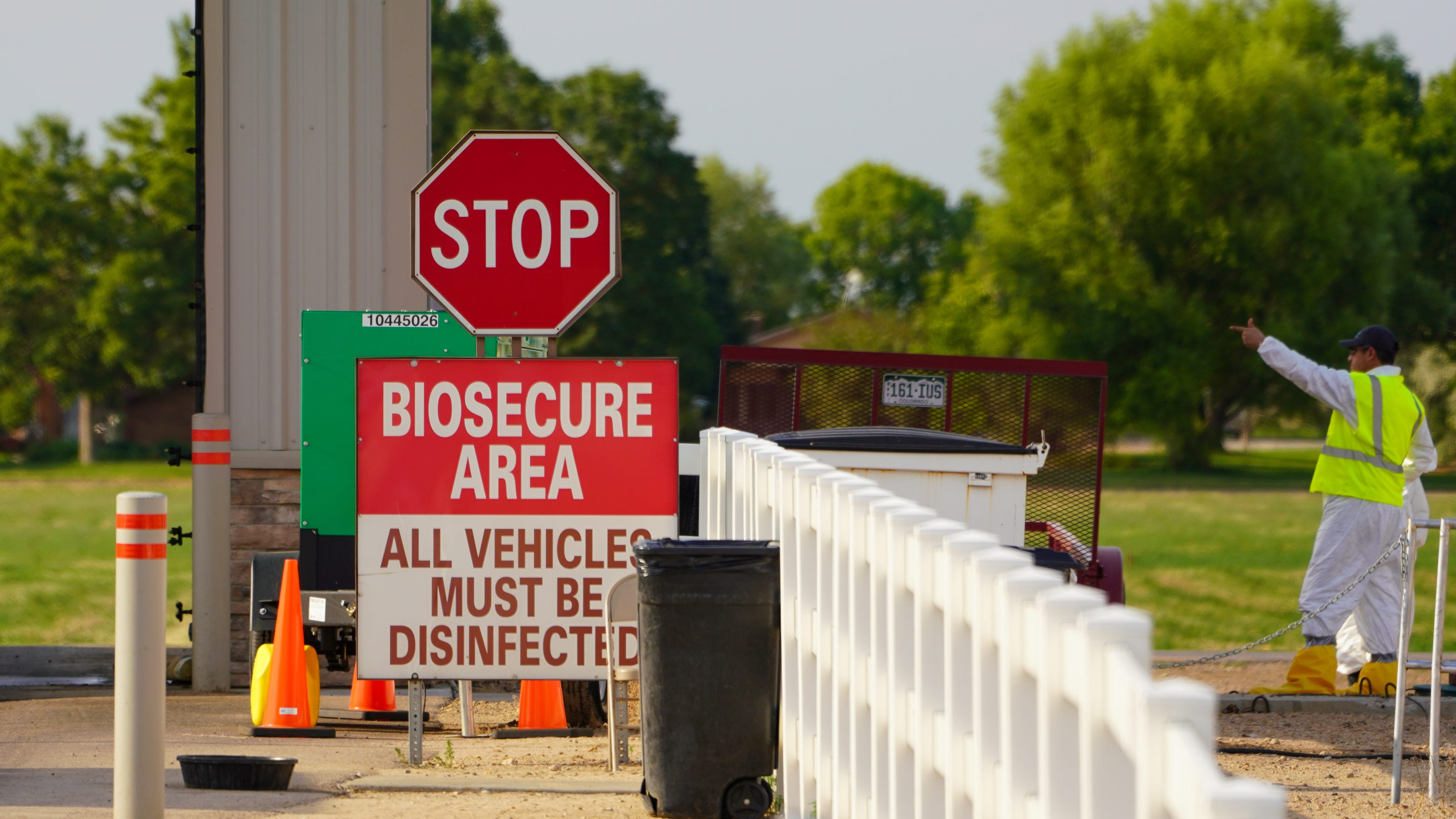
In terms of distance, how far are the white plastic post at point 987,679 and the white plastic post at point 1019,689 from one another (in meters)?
0.14

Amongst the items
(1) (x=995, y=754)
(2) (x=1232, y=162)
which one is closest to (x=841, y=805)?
(1) (x=995, y=754)

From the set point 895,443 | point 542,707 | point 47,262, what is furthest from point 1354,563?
point 47,262

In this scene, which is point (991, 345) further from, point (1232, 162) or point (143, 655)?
point (143, 655)

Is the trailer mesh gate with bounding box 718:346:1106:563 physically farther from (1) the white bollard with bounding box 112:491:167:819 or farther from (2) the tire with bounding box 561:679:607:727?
(1) the white bollard with bounding box 112:491:167:819

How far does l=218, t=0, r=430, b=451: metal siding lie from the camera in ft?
37.9

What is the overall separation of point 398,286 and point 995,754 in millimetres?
8685

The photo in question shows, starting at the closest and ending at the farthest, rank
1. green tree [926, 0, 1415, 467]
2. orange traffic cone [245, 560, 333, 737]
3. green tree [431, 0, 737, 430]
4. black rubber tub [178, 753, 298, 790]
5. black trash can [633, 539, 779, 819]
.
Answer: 1. black trash can [633, 539, 779, 819]
2. black rubber tub [178, 753, 298, 790]
3. orange traffic cone [245, 560, 333, 737]
4. green tree [926, 0, 1415, 467]
5. green tree [431, 0, 737, 430]

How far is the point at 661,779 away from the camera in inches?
239

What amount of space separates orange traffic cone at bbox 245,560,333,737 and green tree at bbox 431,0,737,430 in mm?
53408

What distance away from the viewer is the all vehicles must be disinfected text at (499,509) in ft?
24.0

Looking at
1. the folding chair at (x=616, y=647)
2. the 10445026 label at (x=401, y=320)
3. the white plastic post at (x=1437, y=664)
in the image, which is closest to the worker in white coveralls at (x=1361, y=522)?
the white plastic post at (x=1437, y=664)

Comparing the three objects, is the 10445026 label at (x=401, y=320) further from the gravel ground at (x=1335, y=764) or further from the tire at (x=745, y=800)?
the gravel ground at (x=1335, y=764)

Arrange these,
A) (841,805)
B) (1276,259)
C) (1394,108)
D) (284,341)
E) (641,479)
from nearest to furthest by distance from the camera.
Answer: (841,805), (641,479), (284,341), (1276,259), (1394,108)

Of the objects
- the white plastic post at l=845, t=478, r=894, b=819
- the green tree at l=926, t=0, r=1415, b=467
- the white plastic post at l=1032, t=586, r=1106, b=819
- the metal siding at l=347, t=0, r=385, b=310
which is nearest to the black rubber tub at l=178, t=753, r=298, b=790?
the white plastic post at l=845, t=478, r=894, b=819
